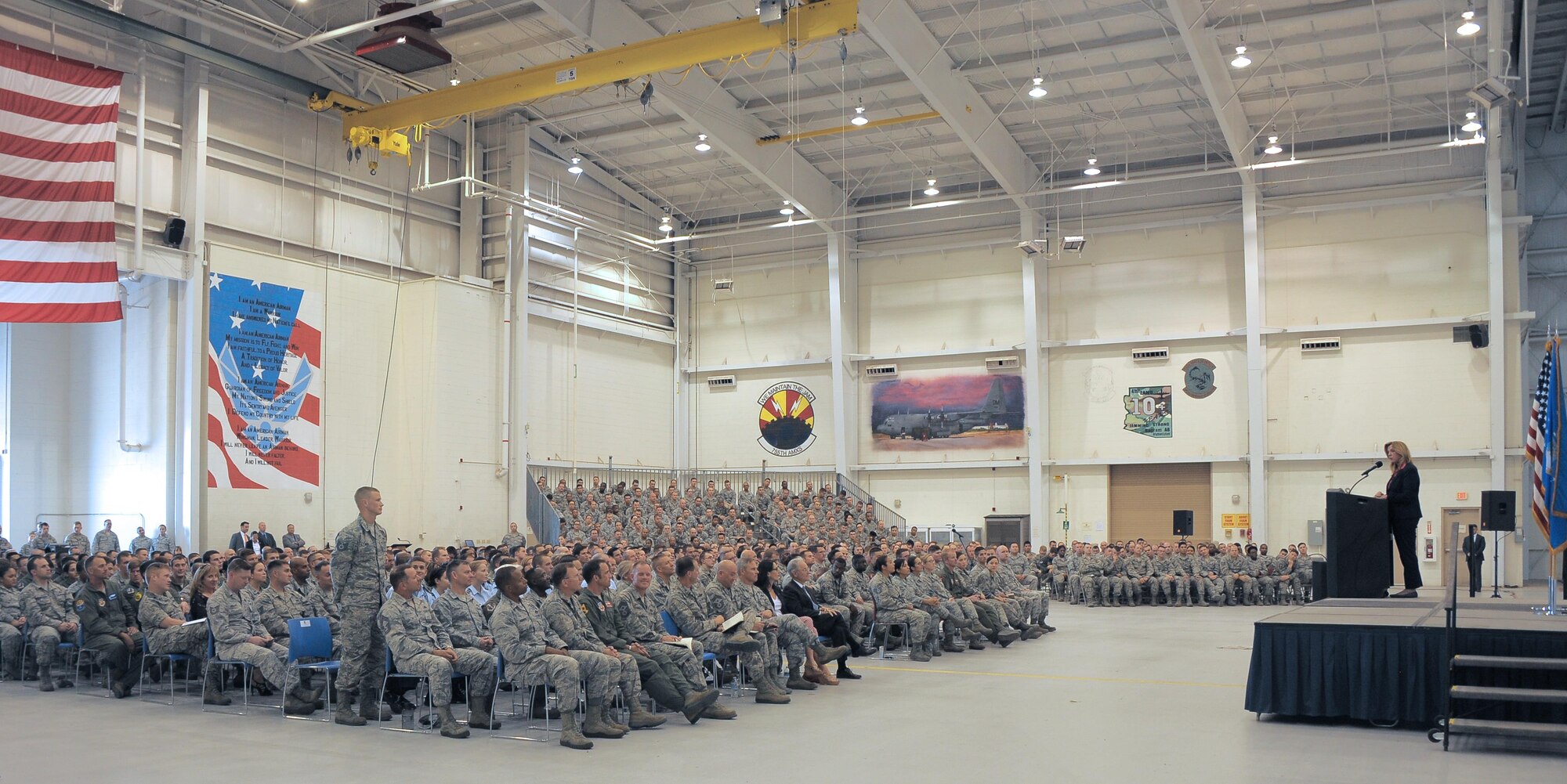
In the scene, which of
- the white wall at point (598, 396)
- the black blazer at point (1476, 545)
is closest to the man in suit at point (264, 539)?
the white wall at point (598, 396)

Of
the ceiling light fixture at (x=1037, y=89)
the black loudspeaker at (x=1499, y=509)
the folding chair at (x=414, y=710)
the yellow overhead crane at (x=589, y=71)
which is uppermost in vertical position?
the ceiling light fixture at (x=1037, y=89)

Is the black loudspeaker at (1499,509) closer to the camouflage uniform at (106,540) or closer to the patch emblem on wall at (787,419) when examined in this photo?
the patch emblem on wall at (787,419)

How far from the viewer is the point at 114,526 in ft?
63.9

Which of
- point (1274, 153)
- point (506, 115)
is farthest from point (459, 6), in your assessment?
point (1274, 153)

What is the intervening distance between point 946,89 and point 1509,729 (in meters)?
17.0

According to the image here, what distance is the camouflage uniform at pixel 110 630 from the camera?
970 cm

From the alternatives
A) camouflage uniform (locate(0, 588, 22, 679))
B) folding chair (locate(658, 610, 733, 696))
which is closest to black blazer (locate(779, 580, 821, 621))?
folding chair (locate(658, 610, 733, 696))

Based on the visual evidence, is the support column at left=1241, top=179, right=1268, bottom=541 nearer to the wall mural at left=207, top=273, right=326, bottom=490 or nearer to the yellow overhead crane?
the yellow overhead crane

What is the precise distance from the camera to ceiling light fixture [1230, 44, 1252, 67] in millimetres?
19734

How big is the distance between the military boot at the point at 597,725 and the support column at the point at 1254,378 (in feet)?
68.3

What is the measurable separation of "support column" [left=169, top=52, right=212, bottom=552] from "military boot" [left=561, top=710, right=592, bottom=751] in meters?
13.9

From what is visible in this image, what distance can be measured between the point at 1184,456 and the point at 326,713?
861 inches

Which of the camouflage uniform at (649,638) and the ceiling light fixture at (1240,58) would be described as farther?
the ceiling light fixture at (1240,58)

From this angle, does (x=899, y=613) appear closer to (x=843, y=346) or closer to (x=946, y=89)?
(x=946, y=89)
